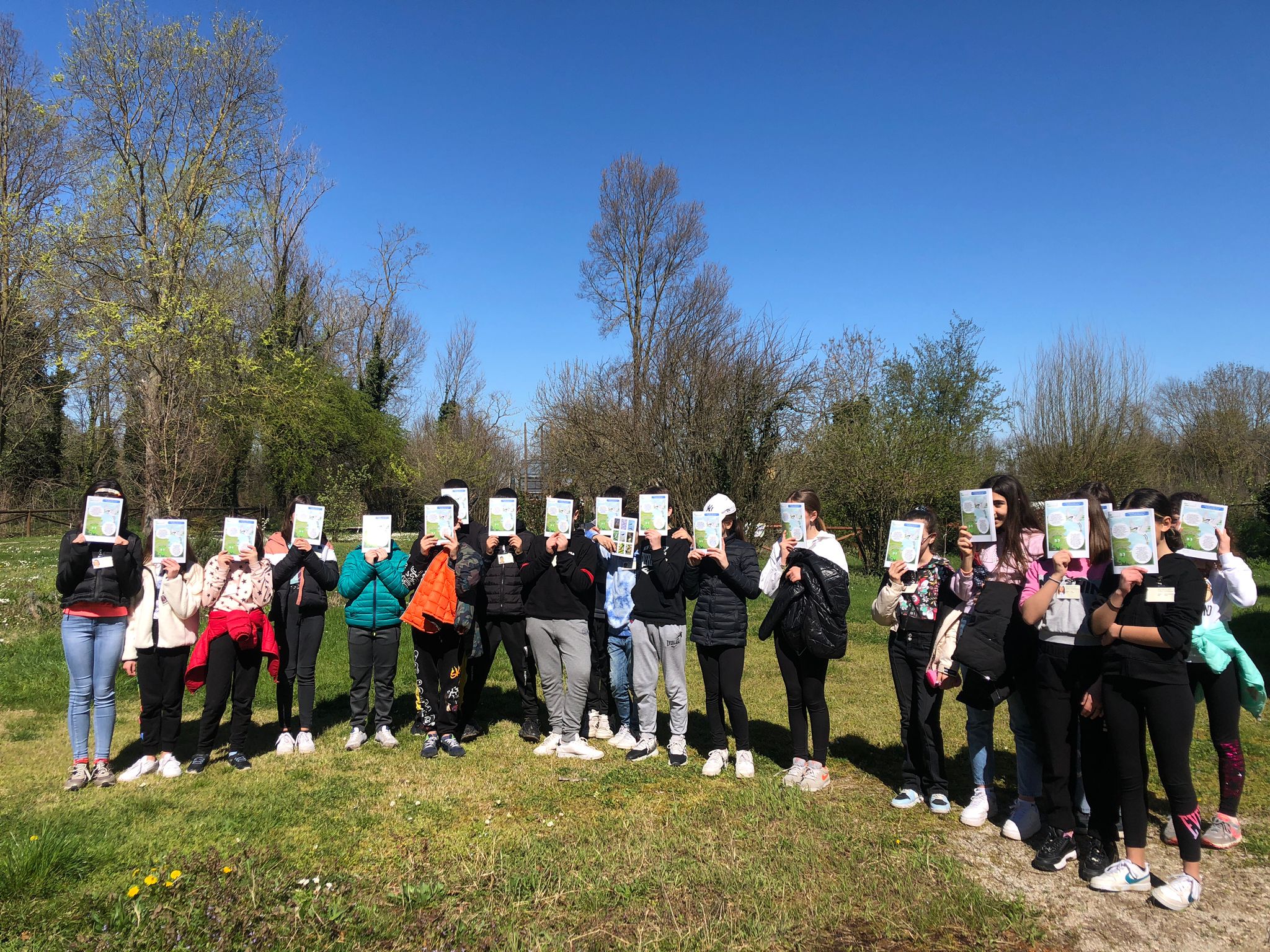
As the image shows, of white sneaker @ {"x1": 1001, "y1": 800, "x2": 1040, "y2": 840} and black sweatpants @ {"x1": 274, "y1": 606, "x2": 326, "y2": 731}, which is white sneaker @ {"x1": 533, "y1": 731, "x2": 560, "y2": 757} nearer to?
black sweatpants @ {"x1": 274, "y1": 606, "x2": 326, "y2": 731}

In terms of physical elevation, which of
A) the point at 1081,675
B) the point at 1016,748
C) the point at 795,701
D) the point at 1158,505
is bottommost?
the point at 1016,748

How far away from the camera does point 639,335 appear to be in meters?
27.4

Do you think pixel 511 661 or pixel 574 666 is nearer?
pixel 574 666

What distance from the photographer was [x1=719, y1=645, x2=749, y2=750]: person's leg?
5.59 metres

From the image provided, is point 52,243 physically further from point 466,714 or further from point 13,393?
point 466,714

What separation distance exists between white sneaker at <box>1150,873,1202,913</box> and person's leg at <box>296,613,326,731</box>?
579cm

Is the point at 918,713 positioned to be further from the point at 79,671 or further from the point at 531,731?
the point at 79,671

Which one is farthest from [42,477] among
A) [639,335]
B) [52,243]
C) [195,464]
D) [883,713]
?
[883,713]

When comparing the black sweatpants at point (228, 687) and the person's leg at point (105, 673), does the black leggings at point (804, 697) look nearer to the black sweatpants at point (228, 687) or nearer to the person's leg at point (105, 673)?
the black sweatpants at point (228, 687)

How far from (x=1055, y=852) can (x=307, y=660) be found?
215 inches

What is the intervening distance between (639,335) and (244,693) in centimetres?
2275

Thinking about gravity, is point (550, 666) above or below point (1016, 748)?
above

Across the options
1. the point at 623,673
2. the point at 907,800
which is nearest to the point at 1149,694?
the point at 907,800

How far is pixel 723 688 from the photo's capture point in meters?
5.68
